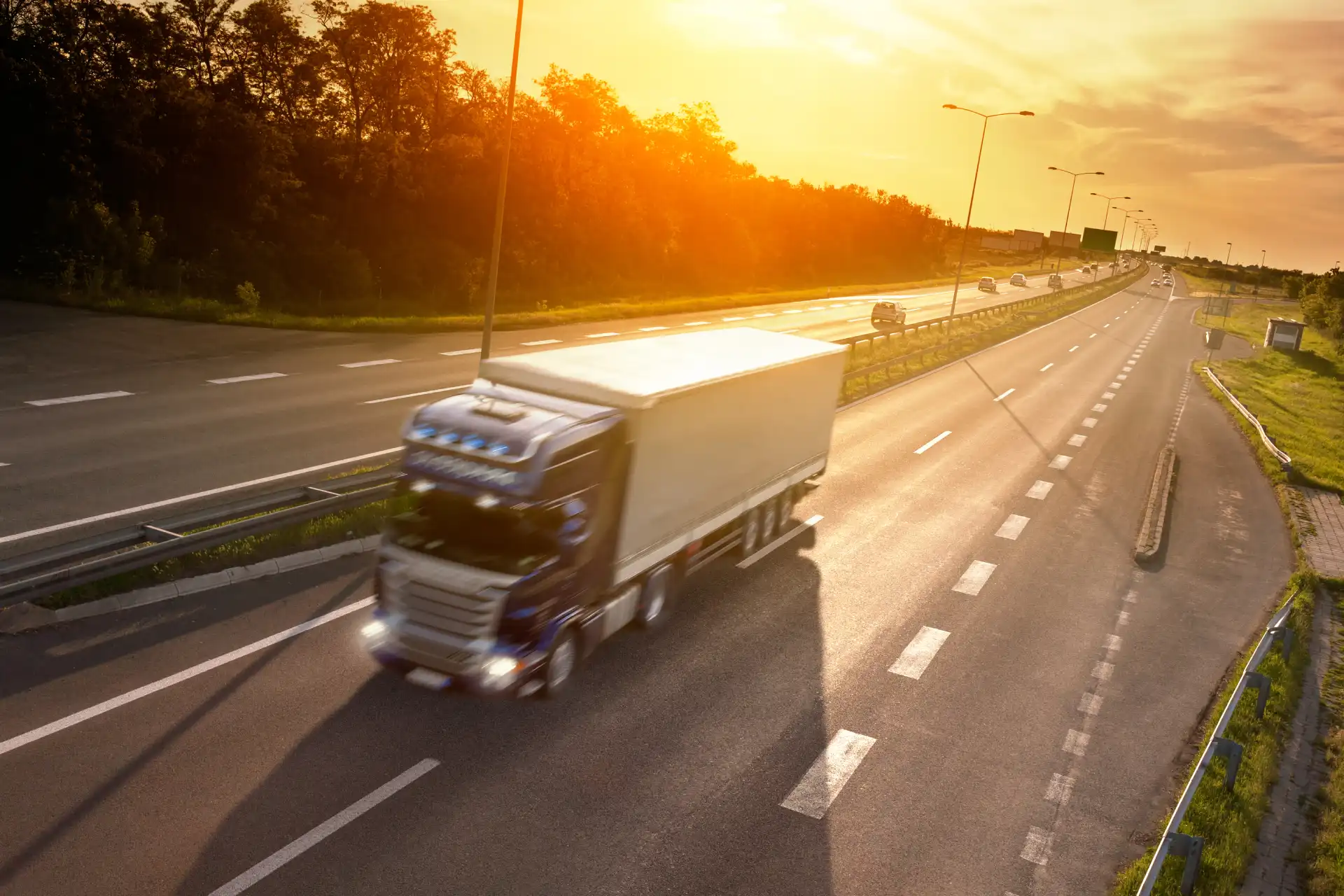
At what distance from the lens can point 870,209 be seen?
370 ft

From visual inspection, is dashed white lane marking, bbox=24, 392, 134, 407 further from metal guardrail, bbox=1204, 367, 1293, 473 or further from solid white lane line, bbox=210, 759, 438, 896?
metal guardrail, bbox=1204, 367, 1293, 473

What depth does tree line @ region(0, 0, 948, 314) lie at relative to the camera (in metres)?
37.4

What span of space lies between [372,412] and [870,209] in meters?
99.2

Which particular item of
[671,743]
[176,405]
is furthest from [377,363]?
[671,743]

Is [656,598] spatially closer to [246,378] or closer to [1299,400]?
[246,378]

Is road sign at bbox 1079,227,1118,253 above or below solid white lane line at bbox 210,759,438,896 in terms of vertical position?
above

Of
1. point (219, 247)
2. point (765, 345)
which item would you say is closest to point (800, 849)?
point (765, 345)

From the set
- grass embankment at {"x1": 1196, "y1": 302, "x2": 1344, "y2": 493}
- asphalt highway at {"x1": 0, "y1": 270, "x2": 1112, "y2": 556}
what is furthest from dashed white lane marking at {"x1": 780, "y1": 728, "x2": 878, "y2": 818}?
grass embankment at {"x1": 1196, "y1": 302, "x2": 1344, "y2": 493}

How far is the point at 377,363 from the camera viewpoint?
27.0m

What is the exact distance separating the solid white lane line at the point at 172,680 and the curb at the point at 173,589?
121 cm

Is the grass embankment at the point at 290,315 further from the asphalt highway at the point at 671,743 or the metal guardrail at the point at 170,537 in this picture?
the asphalt highway at the point at 671,743

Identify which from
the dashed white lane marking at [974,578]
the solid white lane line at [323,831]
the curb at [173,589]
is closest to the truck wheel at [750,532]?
the dashed white lane marking at [974,578]

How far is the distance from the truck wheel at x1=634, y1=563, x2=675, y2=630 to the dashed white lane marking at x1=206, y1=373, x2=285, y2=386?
14409 mm

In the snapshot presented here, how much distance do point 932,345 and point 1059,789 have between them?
3364 centimetres
